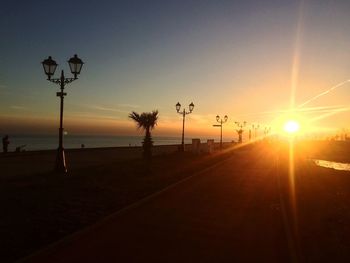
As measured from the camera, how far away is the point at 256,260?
7.95 metres

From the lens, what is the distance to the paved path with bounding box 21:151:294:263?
26.2ft

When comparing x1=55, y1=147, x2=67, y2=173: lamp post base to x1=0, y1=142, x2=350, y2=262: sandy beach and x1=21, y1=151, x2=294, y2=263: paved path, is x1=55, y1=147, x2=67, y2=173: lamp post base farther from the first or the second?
x1=21, y1=151, x2=294, y2=263: paved path

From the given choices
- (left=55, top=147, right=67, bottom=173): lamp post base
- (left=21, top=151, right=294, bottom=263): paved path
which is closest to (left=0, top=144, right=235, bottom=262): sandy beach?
(left=21, top=151, right=294, bottom=263): paved path

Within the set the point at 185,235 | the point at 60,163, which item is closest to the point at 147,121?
the point at 60,163

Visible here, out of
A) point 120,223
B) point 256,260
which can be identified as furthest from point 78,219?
point 256,260

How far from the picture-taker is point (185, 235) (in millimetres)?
9688

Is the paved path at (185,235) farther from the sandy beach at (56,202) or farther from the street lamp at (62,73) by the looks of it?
the street lamp at (62,73)

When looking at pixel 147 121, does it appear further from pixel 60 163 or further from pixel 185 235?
pixel 185 235

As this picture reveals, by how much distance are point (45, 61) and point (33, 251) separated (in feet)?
50.1

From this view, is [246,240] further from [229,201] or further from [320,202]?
[320,202]

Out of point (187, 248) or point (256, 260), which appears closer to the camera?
point (256, 260)

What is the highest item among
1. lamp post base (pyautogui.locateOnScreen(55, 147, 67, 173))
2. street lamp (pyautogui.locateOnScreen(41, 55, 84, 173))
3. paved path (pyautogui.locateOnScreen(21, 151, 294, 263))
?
street lamp (pyautogui.locateOnScreen(41, 55, 84, 173))

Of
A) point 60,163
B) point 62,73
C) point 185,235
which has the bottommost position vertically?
point 185,235

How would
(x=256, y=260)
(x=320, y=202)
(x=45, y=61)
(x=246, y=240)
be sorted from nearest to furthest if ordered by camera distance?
(x=256, y=260) → (x=246, y=240) → (x=320, y=202) → (x=45, y=61)
